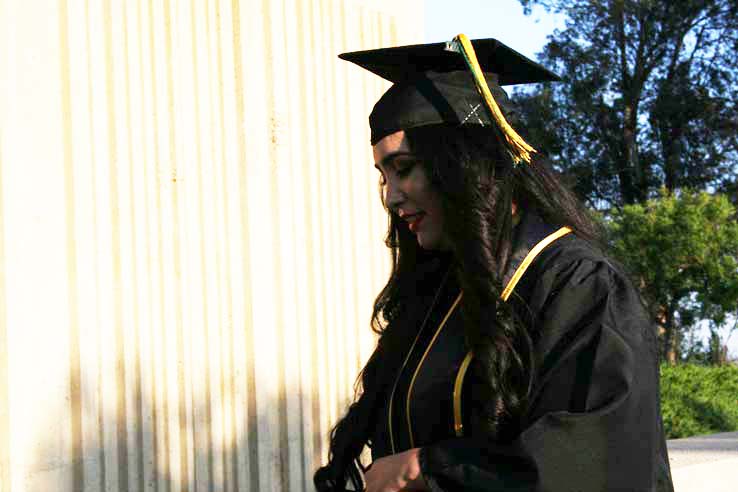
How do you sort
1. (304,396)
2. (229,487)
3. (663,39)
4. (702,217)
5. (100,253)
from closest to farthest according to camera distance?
(100,253), (229,487), (304,396), (702,217), (663,39)

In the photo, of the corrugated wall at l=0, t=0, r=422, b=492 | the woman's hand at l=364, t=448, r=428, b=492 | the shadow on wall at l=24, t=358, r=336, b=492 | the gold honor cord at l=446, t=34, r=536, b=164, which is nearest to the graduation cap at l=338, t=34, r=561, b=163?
the gold honor cord at l=446, t=34, r=536, b=164

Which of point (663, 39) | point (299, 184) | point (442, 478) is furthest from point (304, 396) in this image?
point (663, 39)

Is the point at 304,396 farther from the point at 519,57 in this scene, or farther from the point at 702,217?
the point at 702,217

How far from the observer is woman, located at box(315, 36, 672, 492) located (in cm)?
185

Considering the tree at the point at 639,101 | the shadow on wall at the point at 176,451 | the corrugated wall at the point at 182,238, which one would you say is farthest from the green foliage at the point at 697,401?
the tree at the point at 639,101

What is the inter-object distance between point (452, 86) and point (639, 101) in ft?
84.7

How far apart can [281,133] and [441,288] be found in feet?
7.16

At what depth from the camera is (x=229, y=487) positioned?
13.3 feet

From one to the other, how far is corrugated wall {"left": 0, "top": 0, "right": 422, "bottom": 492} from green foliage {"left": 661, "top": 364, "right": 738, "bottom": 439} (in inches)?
210

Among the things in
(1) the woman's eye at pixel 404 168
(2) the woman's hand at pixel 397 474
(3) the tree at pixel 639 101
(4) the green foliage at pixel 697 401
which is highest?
(3) the tree at pixel 639 101

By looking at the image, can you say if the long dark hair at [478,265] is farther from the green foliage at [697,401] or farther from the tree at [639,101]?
the tree at [639,101]

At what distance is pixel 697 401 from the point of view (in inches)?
415

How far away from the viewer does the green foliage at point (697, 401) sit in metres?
9.80

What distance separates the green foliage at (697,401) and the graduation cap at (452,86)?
A: 7176mm
